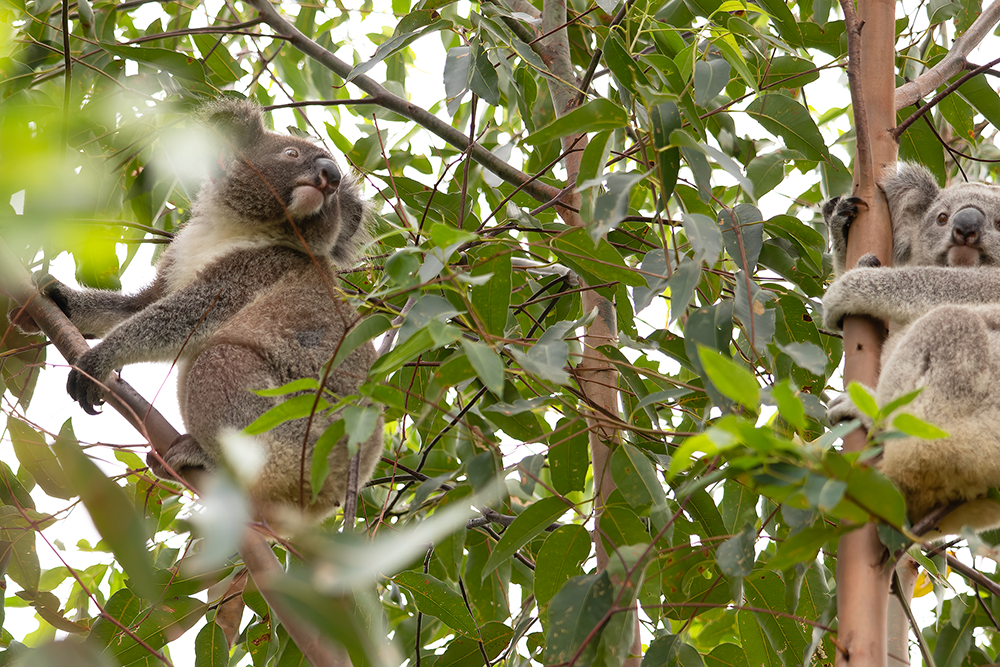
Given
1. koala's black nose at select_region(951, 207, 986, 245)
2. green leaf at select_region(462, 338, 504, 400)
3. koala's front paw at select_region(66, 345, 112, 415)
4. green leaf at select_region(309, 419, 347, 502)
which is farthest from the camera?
koala's black nose at select_region(951, 207, 986, 245)

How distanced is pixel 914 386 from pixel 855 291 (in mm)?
246

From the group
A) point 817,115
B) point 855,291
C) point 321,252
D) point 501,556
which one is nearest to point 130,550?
point 501,556

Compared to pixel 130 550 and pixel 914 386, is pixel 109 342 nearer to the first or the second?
pixel 130 550

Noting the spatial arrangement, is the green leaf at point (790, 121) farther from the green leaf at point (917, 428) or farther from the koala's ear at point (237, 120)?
the koala's ear at point (237, 120)

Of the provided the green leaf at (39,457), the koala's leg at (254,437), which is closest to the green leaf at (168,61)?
the koala's leg at (254,437)

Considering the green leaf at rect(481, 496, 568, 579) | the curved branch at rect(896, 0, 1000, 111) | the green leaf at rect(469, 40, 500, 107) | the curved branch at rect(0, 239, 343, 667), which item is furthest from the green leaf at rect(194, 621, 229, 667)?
the curved branch at rect(896, 0, 1000, 111)

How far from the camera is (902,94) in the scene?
2.14 m

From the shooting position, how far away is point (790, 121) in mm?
2113

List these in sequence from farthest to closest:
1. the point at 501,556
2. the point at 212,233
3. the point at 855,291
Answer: the point at 212,233 < the point at 855,291 < the point at 501,556

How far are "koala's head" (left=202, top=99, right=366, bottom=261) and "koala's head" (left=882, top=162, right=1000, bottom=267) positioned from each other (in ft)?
5.66

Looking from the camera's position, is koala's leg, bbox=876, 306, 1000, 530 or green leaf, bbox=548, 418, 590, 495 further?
green leaf, bbox=548, 418, 590, 495

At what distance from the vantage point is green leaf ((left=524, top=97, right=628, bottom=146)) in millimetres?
1382

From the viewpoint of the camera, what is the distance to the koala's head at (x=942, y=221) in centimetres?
235

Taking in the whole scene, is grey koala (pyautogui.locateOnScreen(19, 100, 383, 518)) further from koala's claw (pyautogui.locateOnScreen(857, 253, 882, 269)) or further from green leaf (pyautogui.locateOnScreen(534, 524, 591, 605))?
koala's claw (pyautogui.locateOnScreen(857, 253, 882, 269))
